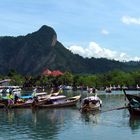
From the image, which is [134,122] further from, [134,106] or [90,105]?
[90,105]

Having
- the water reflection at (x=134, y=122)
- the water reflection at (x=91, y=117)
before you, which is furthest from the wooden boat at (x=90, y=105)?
the water reflection at (x=134, y=122)

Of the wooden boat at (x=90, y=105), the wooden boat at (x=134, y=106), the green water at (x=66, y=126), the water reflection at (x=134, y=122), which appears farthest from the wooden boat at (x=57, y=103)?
the water reflection at (x=134, y=122)

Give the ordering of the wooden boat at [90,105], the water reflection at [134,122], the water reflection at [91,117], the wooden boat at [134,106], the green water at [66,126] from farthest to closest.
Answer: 1. the wooden boat at [90,105]
2. the wooden boat at [134,106]
3. the water reflection at [91,117]
4. the water reflection at [134,122]
5. the green water at [66,126]

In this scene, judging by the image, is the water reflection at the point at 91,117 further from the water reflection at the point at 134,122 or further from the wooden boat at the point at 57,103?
the wooden boat at the point at 57,103

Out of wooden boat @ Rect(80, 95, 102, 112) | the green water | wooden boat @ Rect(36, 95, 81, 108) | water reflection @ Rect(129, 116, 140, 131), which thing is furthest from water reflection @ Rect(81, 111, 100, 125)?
wooden boat @ Rect(36, 95, 81, 108)

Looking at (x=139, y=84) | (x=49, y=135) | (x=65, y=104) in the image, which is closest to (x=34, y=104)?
(x=65, y=104)

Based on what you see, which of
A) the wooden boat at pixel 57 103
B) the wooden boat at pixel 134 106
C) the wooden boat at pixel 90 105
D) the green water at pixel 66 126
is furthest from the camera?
the wooden boat at pixel 57 103

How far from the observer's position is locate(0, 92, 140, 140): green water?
136ft

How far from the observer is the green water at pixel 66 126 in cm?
4147

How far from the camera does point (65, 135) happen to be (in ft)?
138

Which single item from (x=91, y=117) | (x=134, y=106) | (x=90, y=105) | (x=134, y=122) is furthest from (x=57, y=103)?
(x=134, y=122)

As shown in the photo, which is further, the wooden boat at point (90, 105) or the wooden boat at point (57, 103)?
the wooden boat at point (57, 103)

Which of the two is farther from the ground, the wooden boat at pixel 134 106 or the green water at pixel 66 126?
the wooden boat at pixel 134 106

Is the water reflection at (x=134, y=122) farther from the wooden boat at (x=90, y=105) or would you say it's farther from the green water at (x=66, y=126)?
the wooden boat at (x=90, y=105)
